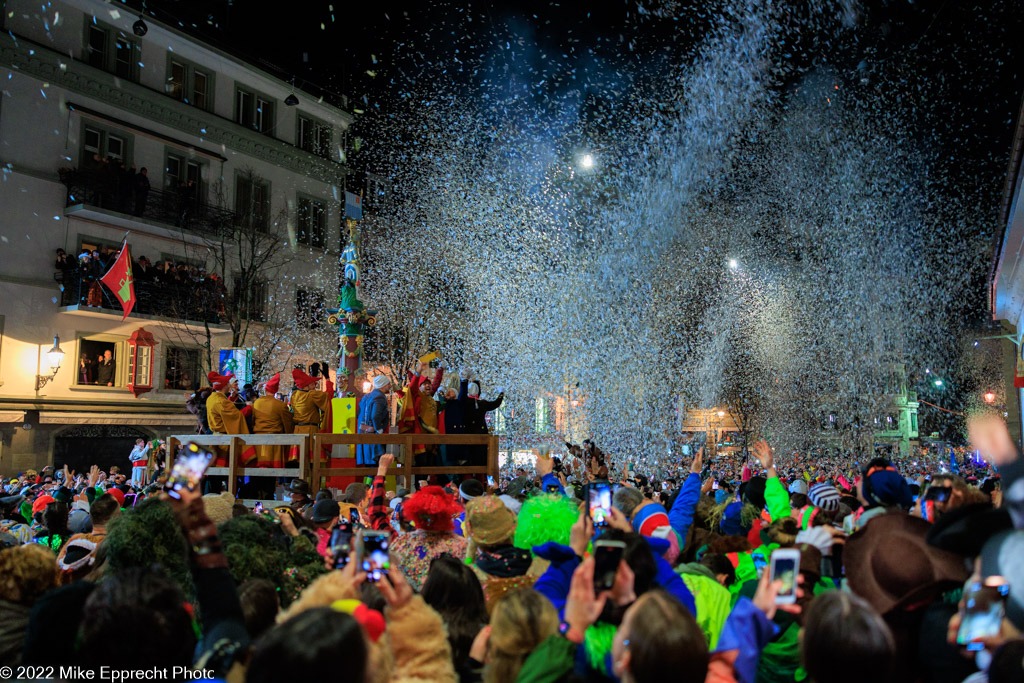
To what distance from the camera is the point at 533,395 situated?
27.9 meters

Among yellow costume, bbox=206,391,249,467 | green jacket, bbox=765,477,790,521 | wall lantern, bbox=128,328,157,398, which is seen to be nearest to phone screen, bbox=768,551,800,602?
green jacket, bbox=765,477,790,521

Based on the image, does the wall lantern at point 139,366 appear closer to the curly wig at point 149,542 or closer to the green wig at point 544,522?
the curly wig at point 149,542

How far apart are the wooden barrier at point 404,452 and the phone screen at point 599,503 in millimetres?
6004

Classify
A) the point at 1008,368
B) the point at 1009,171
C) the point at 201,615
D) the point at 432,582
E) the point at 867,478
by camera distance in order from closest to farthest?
the point at 201,615 < the point at 432,582 < the point at 867,478 < the point at 1009,171 < the point at 1008,368

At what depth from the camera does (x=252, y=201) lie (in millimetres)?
29391

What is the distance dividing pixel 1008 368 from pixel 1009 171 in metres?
15.1

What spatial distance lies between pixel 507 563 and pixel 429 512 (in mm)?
873

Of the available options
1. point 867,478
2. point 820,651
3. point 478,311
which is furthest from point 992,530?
point 478,311

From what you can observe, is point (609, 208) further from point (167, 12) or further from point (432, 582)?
point (432, 582)

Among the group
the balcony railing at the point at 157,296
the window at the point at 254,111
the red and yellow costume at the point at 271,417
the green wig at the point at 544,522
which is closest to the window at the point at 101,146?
the balcony railing at the point at 157,296

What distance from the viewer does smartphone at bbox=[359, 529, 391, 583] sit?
2.58 meters

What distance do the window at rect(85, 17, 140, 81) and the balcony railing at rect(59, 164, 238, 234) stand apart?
11.9 ft

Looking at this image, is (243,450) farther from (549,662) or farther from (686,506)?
(549,662)

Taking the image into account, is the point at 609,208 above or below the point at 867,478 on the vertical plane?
above
